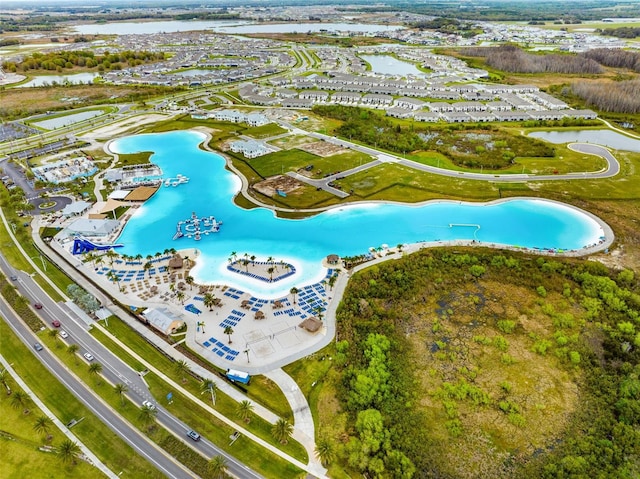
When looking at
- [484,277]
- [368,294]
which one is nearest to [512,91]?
[484,277]

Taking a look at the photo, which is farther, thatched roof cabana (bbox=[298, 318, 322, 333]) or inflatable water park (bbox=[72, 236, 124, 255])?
inflatable water park (bbox=[72, 236, 124, 255])

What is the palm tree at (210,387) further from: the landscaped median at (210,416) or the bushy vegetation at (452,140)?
the bushy vegetation at (452,140)

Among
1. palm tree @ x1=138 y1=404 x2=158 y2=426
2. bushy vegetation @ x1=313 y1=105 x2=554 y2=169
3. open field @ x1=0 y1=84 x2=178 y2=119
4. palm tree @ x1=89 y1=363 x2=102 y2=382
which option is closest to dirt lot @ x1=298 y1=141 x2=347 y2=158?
bushy vegetation @ x1=313 y1=105 x2=554 y2=169

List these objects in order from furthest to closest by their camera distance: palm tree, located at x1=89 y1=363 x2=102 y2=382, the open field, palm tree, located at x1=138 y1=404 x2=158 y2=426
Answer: the open field
palm tree, located at x1=89 y1=363 x2=102 y2=382
palm tree, located at x1=138 y1=404 x2=158 y2=426

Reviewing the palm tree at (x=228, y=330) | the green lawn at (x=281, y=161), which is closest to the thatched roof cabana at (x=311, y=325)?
the palm tree at (x=228, y=330)

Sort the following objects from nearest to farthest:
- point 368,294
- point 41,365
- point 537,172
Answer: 1. point 41,365
2. point 368,294
3. point 537,172

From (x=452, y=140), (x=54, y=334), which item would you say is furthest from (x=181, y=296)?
(x=452, y=140)

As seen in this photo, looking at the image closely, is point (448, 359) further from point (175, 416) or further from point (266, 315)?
point (175, 416)

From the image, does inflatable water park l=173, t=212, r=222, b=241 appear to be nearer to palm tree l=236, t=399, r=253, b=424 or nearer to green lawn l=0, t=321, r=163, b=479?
green lawn l=0, t=321, r=163, b=479
